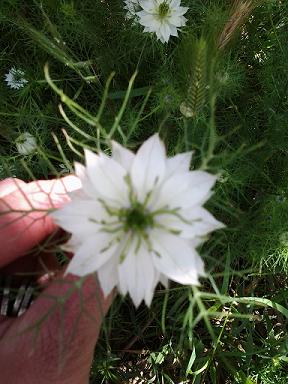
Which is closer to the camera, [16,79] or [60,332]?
[60,332]

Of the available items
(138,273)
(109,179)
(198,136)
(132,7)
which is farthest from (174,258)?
(132,7)

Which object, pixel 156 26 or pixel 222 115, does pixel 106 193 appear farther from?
pixel 222 115

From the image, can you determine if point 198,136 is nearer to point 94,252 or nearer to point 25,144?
point 25,144

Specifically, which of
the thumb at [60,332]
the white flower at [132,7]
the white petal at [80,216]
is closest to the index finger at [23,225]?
the thumb at [60,332]

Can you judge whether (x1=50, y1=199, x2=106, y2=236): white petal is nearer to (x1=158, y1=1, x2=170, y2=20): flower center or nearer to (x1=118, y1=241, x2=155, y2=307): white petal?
(x1=118, y1=241, x2=155, y2=307): white petal

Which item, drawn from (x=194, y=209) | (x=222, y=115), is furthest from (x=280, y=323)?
(x=194, y=209)

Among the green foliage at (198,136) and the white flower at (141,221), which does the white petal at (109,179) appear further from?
the green foliage at (198,136)
